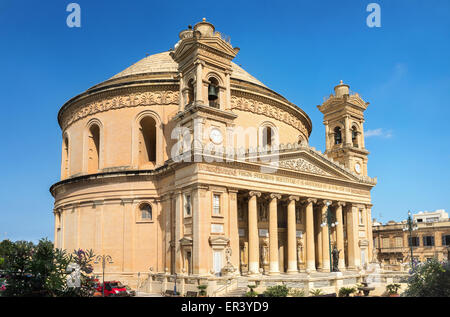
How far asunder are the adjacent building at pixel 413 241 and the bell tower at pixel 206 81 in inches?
1633

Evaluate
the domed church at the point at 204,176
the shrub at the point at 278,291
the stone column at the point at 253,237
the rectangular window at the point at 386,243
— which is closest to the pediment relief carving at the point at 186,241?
the domed church at the point at 204,176

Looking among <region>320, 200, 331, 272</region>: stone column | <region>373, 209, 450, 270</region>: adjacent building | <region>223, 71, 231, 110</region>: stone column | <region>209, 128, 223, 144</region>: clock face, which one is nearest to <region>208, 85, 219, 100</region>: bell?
<region>223, 71, 231, 110</region>: stone column

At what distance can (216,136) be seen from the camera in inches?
1361

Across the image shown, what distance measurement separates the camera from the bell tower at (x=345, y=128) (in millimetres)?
49062

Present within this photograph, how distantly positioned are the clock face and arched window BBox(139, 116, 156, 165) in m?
9.89

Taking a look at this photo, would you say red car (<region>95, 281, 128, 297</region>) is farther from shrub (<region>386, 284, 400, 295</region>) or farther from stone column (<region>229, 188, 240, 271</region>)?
shrub (<region>386, 284, 400, 295</region>)

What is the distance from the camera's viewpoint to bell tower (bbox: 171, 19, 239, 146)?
34.2 m

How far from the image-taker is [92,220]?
41219 mm

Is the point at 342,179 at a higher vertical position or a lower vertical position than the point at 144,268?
higher

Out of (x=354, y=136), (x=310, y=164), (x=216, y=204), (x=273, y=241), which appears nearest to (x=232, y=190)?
(x=216, y=204)
